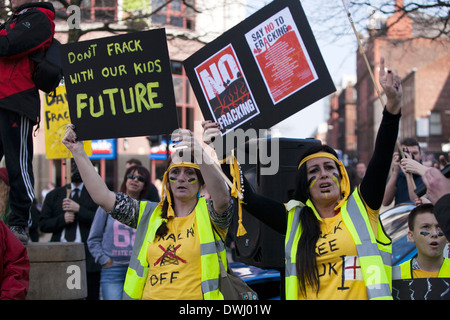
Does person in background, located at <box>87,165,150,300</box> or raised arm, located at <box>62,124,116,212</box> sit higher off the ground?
raised arm, located at <box>62,124,116,212</box>

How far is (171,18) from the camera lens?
10.7 m

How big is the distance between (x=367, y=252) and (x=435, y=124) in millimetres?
48609

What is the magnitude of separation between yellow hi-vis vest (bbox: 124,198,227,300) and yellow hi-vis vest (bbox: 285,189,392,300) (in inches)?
18.7

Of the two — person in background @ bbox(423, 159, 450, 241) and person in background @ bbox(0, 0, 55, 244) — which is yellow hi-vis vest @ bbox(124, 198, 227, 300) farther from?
person in background @ bbox(423, 159, 450, 241)

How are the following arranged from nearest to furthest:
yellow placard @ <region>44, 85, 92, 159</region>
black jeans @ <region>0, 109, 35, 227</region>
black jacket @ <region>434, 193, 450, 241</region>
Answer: black jacket @ <region>434, 193, 450, 241</region>
black jeans @ <region>0, 109, 35, 227</region>
yellow placard @ <region>44, 85, 92, 159</region>

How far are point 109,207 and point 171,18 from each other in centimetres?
747

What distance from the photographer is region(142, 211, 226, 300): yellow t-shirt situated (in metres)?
3.48

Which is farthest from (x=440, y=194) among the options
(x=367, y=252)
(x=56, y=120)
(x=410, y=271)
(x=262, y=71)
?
(x=56, y=120)

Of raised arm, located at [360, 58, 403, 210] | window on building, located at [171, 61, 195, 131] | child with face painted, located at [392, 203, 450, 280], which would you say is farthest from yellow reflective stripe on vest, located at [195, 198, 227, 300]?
window on building, located at [171, 61, 195, 131]

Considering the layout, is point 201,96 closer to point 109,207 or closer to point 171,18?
point 109,207

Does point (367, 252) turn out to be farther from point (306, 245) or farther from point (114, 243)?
point (114, 243)

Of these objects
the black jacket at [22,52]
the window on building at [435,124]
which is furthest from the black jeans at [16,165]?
the window on building at [435,124]

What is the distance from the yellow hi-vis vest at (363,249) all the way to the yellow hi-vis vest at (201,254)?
0.48 m
